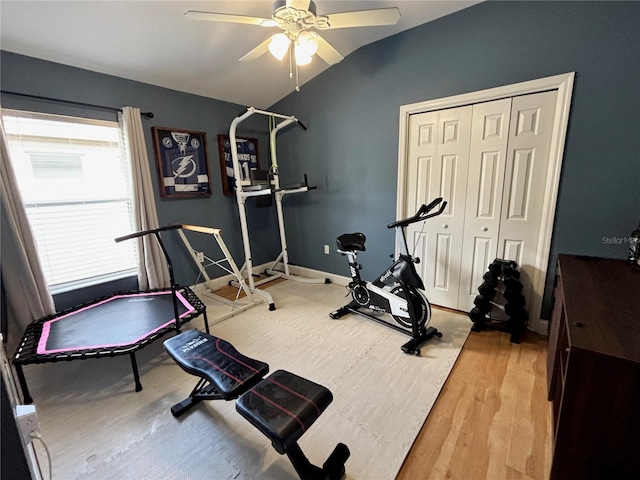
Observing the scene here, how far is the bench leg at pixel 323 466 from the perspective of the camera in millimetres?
1208

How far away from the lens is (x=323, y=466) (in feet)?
4.30

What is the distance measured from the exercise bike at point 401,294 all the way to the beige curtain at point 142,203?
199cm

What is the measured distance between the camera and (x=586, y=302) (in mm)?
1321

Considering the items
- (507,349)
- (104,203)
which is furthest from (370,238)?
(104,203)

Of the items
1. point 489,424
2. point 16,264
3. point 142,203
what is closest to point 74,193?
point 142,203

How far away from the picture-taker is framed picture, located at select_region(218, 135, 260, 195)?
3.70 m

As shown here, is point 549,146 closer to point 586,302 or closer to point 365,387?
point 586,302

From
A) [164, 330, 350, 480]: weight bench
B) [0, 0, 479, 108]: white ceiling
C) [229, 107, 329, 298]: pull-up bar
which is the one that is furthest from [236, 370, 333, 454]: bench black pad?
[0, 0, 479, 108]: white ceiling

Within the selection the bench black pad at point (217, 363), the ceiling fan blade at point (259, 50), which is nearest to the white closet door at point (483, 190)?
the ceiling fan blade at point (259, 50)

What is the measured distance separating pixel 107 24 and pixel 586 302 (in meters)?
3.56

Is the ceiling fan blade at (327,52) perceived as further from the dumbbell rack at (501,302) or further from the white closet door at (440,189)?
the dumbbell rack at (501,302)

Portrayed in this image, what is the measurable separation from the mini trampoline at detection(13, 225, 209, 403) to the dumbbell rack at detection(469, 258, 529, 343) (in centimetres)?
249

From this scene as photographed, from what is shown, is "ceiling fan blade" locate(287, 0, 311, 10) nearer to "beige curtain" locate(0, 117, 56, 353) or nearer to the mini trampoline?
the mini trampoline

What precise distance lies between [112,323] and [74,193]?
1341 millimetres
